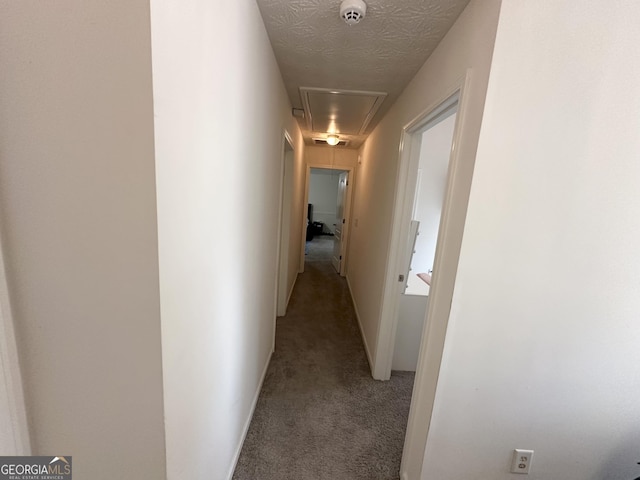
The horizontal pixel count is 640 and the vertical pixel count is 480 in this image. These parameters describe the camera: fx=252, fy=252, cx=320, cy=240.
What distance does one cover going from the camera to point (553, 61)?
0.93 metres

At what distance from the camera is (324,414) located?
1.79m

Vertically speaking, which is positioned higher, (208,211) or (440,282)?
(208,211)

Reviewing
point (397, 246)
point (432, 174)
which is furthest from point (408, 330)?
point (432, 174)

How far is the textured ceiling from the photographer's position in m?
1.18

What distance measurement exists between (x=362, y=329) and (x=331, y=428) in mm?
1264

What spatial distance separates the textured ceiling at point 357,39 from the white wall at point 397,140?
0.32ft

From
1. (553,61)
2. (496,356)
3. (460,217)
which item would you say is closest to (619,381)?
(496,356)

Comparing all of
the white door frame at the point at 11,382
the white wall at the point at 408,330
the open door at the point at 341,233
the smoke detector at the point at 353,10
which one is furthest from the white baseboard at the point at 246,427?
the open door at the point at 341,233

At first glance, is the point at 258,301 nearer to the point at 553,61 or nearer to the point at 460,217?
the point at 460,217

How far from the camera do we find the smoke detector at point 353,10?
111cm

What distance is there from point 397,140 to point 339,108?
81 cm

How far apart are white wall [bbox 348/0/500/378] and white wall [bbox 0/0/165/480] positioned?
1109mm

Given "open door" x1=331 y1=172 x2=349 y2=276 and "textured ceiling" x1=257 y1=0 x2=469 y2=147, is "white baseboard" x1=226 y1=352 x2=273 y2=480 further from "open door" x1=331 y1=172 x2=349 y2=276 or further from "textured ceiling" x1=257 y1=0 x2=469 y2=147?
"open door" x1=331 y1=172 x2=349 y2=276

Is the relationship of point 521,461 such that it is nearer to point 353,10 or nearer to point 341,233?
point 353,10
